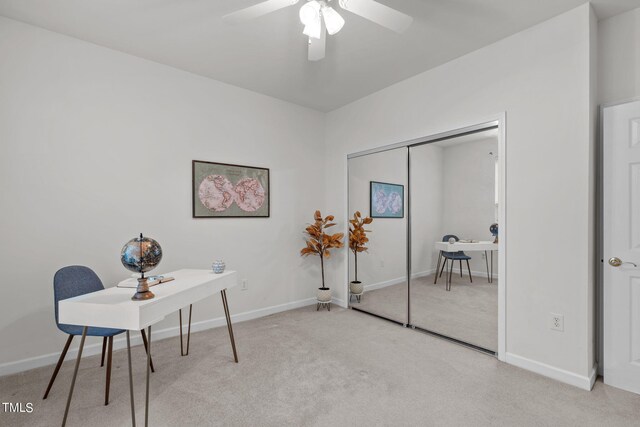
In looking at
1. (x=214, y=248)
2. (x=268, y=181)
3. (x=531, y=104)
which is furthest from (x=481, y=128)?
(x=214, y=248)

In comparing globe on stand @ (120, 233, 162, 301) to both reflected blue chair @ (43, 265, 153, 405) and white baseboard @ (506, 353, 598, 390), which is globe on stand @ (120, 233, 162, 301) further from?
white baseboard @ (506, 353, 598, 390)

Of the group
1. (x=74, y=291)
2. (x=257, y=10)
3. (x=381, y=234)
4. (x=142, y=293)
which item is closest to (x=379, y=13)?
(x=257, y=10)

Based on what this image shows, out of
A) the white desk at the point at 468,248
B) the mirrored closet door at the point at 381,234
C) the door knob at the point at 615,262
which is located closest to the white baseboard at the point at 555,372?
the white desk at the point at 468,248

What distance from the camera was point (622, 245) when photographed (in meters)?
2.16

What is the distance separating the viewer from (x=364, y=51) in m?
2.79

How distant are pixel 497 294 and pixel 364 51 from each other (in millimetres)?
2452

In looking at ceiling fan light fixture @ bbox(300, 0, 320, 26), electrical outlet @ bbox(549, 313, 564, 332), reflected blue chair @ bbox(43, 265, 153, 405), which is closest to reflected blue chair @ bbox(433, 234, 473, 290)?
electrical outlet @ bbox(549, 313, 564, 332)

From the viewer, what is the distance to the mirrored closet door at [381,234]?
346 cm

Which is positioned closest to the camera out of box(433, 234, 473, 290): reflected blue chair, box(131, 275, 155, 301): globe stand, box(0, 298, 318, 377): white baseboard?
box(131, 275, 155, 301): globe stand

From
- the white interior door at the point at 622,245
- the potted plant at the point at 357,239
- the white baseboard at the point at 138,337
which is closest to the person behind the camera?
the white interior door at the point at 622,245

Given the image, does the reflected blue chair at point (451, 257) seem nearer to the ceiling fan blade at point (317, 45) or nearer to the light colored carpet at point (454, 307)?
the light colored carpet at point (454, 307)

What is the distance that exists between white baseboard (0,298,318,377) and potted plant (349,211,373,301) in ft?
1.07

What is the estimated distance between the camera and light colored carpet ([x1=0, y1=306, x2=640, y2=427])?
1.85 meters

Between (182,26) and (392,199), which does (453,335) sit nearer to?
(392,199)
